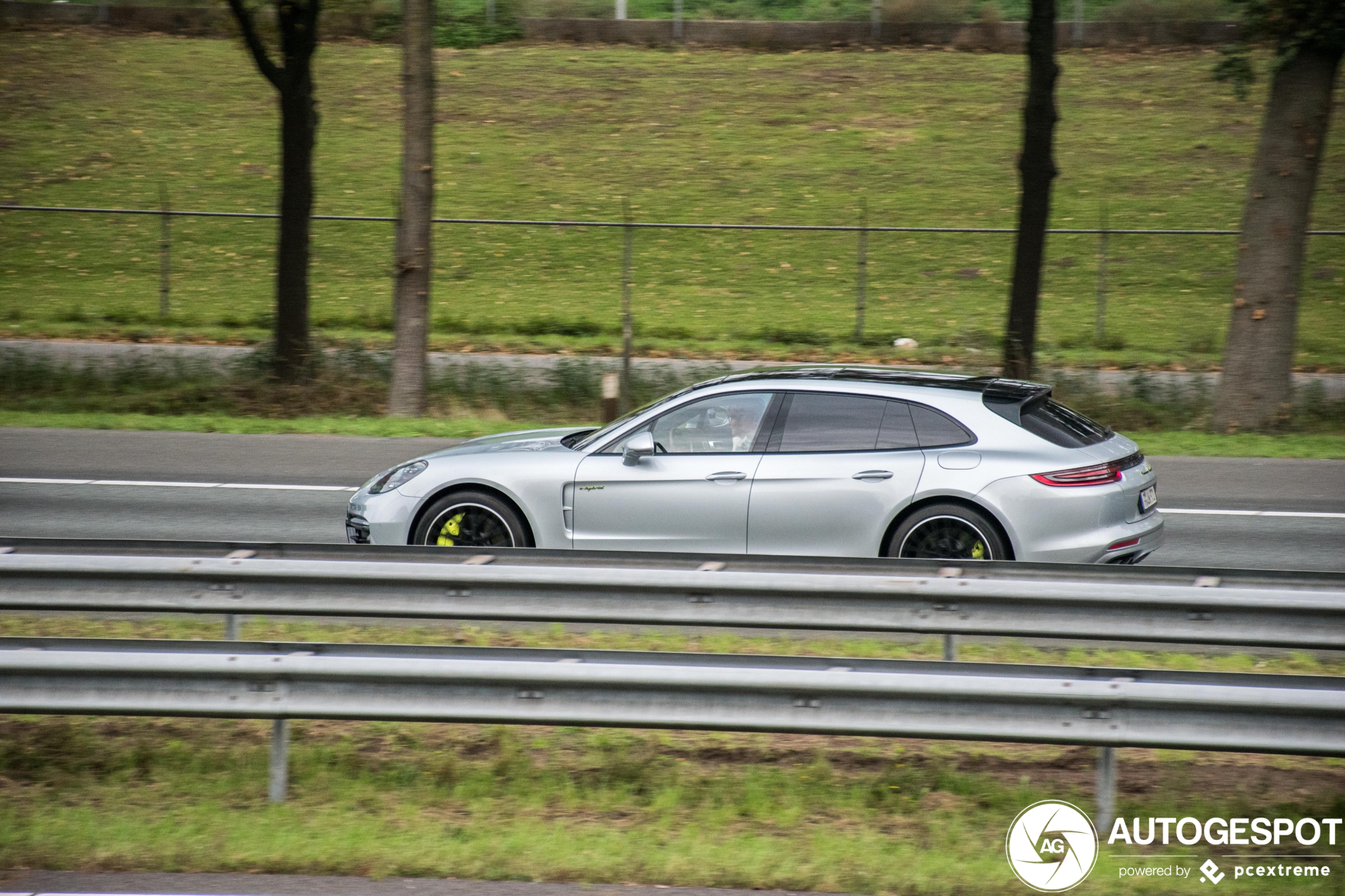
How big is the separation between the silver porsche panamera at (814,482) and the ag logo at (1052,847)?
2.93 meters

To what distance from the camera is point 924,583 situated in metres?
5.27

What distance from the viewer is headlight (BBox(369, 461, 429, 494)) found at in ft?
27.6

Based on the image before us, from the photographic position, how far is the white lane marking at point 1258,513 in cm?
1122

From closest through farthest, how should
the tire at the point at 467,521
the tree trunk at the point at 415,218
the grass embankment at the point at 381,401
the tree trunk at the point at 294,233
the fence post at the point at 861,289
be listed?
1. the tire at the point at 467,521
2. the grass embankment at the point at 381,401
3. the tree trunk at the point at 415,218
4. the tree trunk at the point at 294,233
5. the fence post at the point at 861,289

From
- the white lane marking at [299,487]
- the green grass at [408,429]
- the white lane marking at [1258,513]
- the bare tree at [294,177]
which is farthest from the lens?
the bare tree at [294,177]

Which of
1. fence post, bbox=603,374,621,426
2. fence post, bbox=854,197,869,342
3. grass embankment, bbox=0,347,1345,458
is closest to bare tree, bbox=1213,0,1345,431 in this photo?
grass embankment, bbox=0,347,1345,458

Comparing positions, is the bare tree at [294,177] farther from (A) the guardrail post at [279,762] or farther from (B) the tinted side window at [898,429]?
(A) the guardrail post at [279,762]

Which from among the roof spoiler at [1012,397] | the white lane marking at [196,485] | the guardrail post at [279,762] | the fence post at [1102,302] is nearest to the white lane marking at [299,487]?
the white lane marking at [196,485]

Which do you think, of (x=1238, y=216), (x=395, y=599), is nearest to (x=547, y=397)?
(x=395, y=599)

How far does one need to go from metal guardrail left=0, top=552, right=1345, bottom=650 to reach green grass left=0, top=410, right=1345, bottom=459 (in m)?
8.82

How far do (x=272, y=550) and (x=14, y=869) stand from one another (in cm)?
179

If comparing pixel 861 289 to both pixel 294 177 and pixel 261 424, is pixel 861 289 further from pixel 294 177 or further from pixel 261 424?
pixel 261 424

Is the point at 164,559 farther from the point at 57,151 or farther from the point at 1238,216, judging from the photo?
the point at 57,151

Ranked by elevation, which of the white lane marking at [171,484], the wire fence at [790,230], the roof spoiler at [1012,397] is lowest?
the white lane marking at [171,484]
